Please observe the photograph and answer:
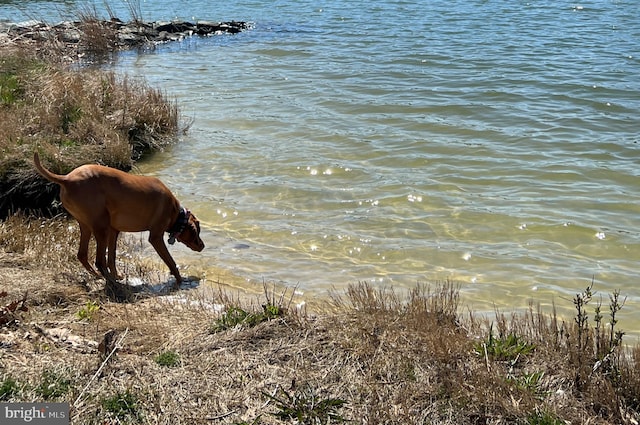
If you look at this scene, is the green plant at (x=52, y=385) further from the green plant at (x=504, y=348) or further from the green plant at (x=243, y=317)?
the green plant at (x=504, y=348)

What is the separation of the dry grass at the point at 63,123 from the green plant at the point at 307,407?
523cm

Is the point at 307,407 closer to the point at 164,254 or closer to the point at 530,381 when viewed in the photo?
the point at 530,381

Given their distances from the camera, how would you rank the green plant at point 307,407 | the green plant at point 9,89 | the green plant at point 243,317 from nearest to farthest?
the green plant at point 307,407 → the green plant at point 243,317 → the green plant at point 9,89

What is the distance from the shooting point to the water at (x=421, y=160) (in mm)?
7137

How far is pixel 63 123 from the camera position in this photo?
9.66 metres

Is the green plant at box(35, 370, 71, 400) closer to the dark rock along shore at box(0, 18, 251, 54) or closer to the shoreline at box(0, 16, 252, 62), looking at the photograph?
the shoreline at box(0, 16, 252, 62)

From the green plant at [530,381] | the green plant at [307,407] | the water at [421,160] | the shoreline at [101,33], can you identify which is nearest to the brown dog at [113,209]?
the water at [421,160]

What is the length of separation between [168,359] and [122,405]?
0.56 metres

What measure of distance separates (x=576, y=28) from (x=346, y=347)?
18305mm

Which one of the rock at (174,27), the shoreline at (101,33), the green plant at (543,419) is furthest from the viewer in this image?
the rock at (174,27)

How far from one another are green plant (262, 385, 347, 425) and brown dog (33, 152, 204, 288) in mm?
2700

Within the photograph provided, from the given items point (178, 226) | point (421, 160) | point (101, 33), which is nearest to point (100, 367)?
point (178, 226)

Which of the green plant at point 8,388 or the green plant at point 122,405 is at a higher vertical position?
the green plant at point 8,388

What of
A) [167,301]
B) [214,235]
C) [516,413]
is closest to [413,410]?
[516,413]
